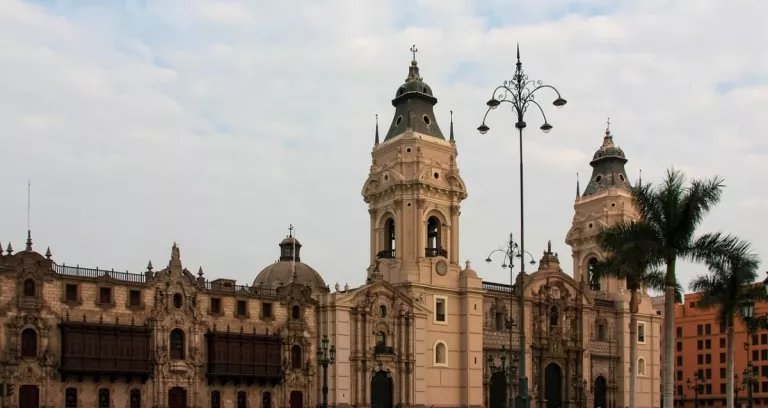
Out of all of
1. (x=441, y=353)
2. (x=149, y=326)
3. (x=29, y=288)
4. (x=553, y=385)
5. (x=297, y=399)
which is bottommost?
(x=553, y=385)

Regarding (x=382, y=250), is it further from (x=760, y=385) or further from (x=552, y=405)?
(x=760, y=385)

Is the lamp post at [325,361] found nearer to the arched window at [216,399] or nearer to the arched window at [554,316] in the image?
the arched window at [216,399]

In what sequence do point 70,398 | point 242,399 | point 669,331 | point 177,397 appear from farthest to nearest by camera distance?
point 242,399
point 177,397
point 70,398
point 669,331

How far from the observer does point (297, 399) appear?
66000 mm

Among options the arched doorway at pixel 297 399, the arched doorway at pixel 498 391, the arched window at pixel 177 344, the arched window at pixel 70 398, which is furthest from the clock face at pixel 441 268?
the arched window at pixel 70 398

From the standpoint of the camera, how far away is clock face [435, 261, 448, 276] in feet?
238

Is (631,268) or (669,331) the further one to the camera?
→ (631,268)

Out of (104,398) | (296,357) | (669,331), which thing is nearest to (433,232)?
(296,357)

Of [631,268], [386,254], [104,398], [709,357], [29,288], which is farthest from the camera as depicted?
→ [709,357]

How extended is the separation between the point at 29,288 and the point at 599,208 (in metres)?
53.8

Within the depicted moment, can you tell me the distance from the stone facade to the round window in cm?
6

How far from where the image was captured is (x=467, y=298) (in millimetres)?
73750

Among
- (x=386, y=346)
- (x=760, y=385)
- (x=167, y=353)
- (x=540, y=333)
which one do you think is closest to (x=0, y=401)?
(x=167, y=353)

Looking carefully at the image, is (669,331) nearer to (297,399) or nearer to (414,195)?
→ (297,399)
